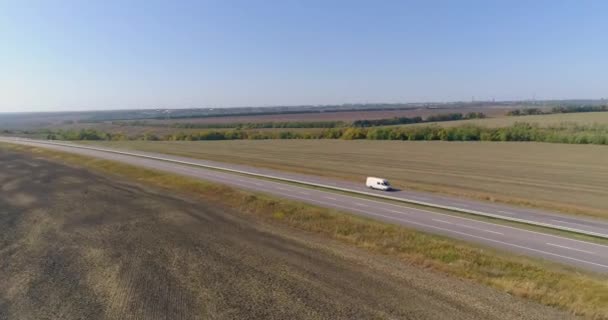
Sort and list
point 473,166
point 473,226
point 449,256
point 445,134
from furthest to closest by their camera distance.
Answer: point 445,134 → point 473,166 → point 473,226 → point 449,256

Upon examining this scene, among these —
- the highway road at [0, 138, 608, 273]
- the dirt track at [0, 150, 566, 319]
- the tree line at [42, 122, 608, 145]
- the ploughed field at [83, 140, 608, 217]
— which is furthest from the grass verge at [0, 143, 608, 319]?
the tree line at [42, 122, 608, 145]

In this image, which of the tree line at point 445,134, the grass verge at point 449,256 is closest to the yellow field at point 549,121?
the tree line at point 445,134

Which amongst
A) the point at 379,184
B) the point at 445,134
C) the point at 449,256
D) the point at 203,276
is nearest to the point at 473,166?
the point at 379,184

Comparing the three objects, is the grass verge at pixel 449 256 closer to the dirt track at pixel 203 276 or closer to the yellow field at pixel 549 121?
the dirt track at pixel 203 276

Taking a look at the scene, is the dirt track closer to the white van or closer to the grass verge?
the grass verge

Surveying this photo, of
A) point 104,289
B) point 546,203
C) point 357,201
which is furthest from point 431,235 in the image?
point 104,289

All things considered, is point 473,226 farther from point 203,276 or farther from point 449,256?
point 203,276
